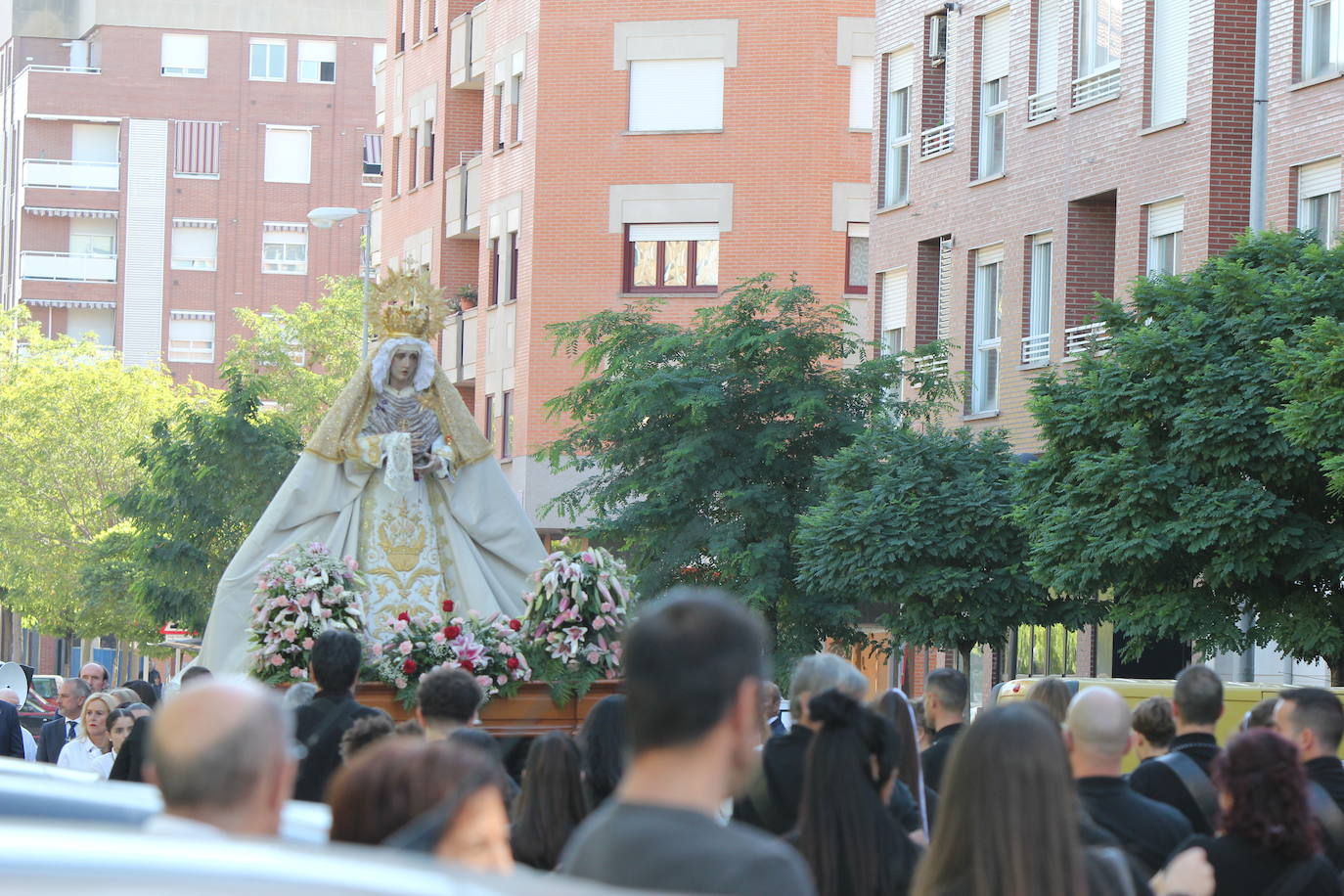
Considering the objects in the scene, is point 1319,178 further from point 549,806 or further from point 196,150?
point 196,150

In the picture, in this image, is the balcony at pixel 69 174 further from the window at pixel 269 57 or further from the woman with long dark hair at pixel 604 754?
the woman with long dark hair at pixel 604 754

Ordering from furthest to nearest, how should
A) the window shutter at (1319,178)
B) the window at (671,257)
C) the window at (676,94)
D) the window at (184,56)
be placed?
the window at (184,56), the window at (676,94), the window at (671,257), the window shutter at (1319,178)

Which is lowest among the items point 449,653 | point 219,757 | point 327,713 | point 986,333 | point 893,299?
point 449,653

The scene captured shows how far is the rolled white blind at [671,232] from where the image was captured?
44719 millimetres

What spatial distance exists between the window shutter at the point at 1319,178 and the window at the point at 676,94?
1895cm

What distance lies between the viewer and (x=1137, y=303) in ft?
73.4

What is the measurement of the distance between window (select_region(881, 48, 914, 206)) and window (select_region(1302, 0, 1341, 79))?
9462 mm

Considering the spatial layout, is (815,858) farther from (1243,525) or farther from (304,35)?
(304,35)

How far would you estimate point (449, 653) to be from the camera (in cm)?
1394

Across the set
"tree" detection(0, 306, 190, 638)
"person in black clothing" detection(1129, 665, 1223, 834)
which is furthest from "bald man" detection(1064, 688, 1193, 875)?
"tree" detection(0, 306, 190, 638)

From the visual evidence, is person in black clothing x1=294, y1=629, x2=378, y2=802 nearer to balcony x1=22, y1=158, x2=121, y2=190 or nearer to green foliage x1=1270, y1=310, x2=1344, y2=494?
green foliage x1=1270, y1=310, x2=1344, y2=494

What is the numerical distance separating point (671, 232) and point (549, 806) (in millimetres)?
37660

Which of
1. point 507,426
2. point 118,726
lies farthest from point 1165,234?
point 507,426

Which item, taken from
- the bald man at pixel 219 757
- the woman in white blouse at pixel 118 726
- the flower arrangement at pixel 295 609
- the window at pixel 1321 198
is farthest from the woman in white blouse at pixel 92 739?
the window at pixel 1321 198
